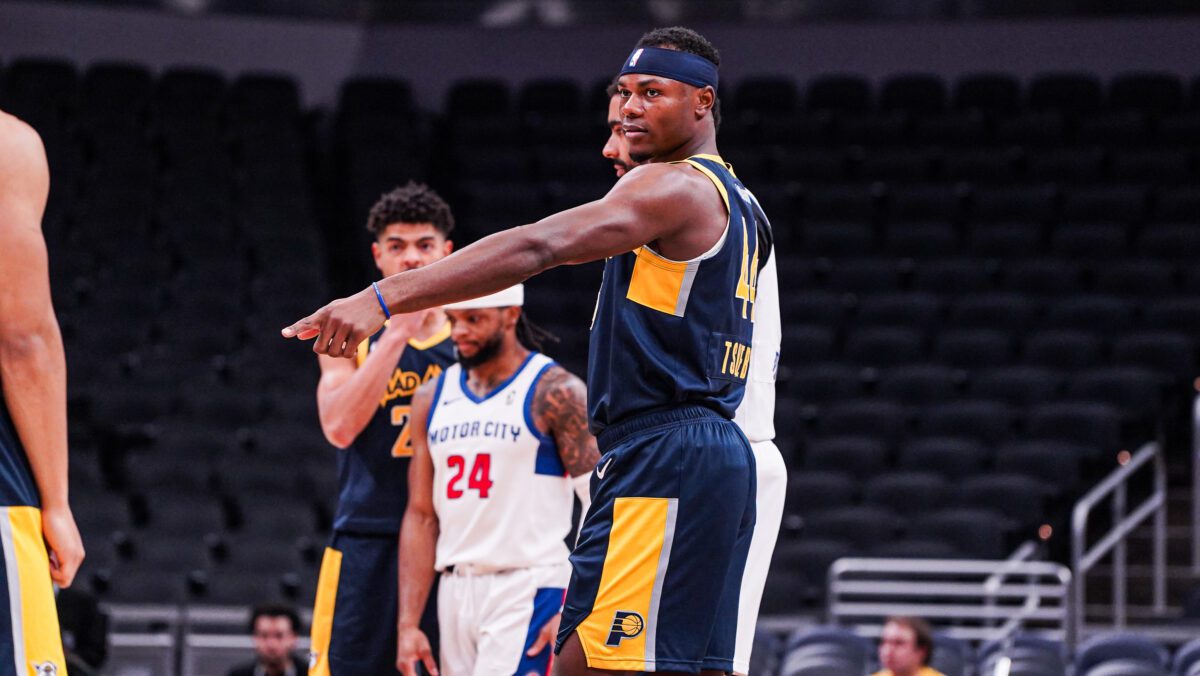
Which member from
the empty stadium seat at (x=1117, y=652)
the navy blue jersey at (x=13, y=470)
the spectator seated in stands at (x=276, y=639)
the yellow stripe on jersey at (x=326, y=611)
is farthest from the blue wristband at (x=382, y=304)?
A: the empty stadium seat at (x=1117, y=652)

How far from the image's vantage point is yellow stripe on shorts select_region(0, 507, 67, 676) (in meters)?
3.39

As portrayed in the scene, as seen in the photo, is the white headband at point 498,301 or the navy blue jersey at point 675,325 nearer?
the navy blue jersey at point 675,325

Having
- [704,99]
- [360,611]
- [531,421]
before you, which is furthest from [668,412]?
[360,611]

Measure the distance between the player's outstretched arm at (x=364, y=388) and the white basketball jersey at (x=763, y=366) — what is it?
1660 mm

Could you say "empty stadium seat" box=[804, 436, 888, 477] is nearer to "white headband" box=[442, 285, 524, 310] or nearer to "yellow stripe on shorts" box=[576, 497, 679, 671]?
"white headband" box=[442, 285, 524, 310]

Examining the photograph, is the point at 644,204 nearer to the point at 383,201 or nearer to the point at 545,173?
the point at 383,201

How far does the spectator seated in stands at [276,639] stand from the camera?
9766 millimetres

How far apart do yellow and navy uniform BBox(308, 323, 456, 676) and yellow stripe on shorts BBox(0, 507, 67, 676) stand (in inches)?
95.4

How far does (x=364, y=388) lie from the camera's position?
5730mm

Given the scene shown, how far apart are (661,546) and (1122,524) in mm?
9600

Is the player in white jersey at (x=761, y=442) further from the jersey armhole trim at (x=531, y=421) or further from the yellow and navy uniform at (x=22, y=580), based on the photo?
the yellow and navy uniform at (x=22, y=580)

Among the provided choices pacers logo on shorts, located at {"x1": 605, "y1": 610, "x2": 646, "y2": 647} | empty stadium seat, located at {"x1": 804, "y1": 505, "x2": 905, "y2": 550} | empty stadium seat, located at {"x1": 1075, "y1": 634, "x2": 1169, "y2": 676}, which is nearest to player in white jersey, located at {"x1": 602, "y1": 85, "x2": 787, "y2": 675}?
pacers logo on shorts, located at {"x1": 605, "y1": 610, "x2": 646, "y2": 647}

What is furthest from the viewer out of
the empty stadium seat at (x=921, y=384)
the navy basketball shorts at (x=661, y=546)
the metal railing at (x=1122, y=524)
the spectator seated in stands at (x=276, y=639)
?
the empty stadium seat at (x=921, y=384)

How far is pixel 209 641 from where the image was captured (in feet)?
37.4
